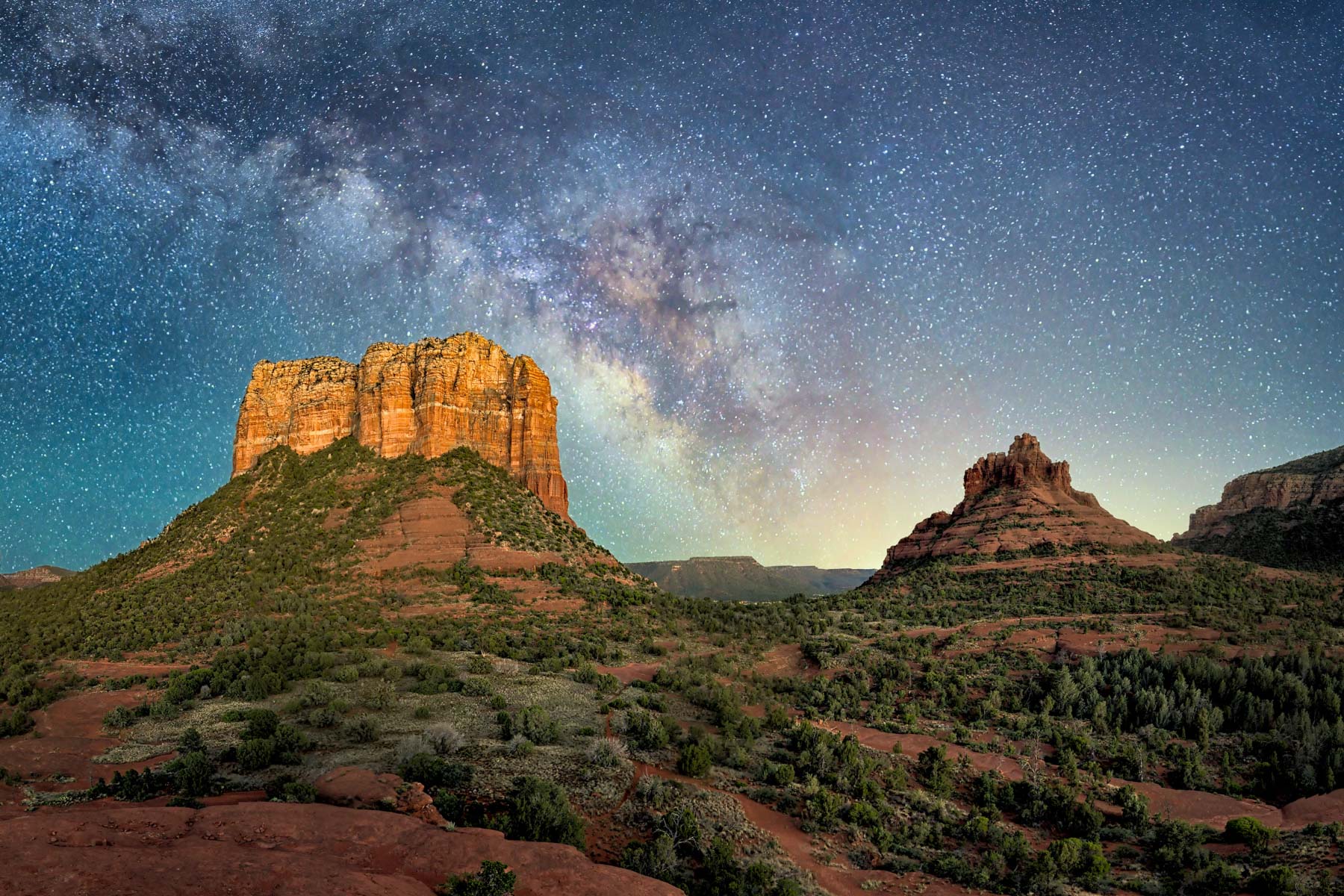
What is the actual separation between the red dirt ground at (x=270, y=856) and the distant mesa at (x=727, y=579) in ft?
436

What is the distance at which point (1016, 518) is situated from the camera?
6294cm

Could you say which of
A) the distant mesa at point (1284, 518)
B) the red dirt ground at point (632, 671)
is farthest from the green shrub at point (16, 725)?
the distant mesa at point (1284, 518)

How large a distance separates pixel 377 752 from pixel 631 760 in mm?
7162

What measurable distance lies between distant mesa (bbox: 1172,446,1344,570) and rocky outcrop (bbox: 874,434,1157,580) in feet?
71.4

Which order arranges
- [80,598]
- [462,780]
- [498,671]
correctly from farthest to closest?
[80,598] < [498,671] < [462,780]

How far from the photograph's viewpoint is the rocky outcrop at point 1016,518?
A: 58.6 metres

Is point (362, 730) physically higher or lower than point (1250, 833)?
higher

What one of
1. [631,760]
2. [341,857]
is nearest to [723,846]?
[631,760]

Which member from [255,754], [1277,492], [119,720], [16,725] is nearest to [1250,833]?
[255,754]

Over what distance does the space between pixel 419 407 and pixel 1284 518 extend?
10037cm

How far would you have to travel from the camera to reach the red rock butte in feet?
186

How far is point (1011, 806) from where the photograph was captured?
59.9ft

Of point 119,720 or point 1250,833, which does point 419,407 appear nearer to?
point 119,720

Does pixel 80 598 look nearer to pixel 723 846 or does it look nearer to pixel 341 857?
pixel 341 857
